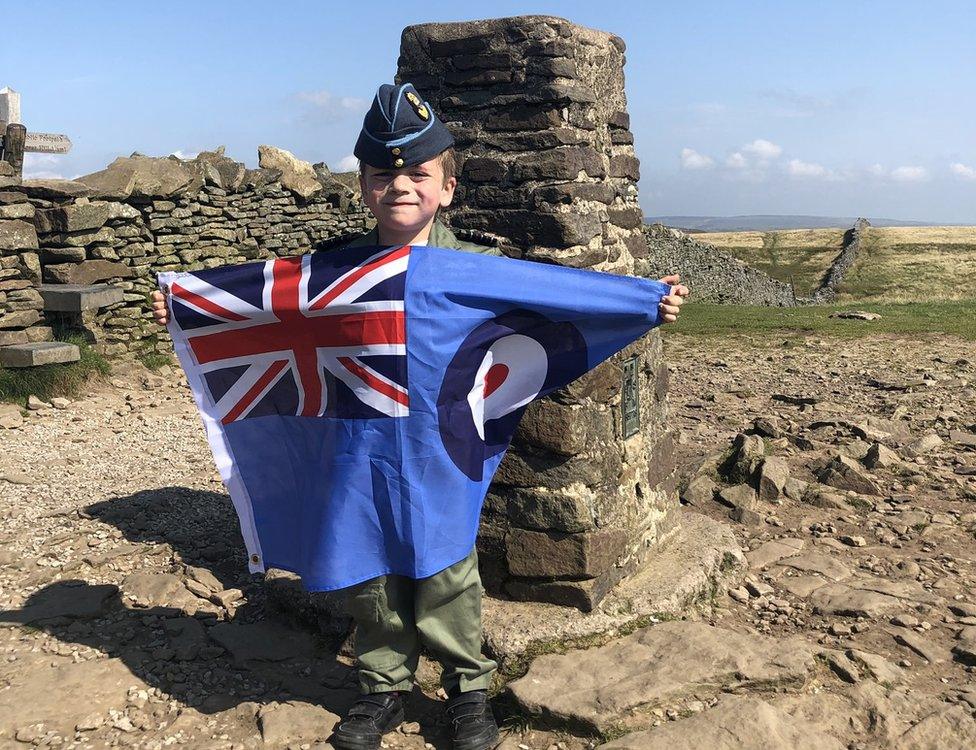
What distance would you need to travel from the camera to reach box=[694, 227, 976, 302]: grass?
31.6 meters


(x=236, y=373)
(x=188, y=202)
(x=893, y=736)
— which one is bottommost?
(x=893, y=736)

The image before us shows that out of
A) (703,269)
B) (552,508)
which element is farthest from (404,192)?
(703,269)

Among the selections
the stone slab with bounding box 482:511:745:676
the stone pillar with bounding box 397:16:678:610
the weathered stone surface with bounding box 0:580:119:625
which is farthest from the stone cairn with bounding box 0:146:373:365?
the stone slab with bounding box 482:511:745:676

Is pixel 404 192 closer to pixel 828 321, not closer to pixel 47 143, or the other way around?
pixel 47 143

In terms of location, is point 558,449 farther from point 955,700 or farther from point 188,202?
point 188,202

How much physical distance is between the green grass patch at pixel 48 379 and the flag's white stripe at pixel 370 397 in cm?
626

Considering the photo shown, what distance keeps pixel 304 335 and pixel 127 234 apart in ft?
24.4

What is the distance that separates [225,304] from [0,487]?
3.80 meters

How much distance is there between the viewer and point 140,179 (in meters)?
10.2

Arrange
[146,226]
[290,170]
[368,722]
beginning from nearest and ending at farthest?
[368,722] → [146,226] → [290,170]

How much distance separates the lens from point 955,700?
3623 millimetres

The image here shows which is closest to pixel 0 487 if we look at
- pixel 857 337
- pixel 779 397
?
pixel 779 397

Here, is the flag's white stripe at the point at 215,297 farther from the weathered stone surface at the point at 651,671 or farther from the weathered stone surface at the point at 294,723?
the weathered stone surface at the point at 651,671

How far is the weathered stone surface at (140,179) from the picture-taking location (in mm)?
9914
